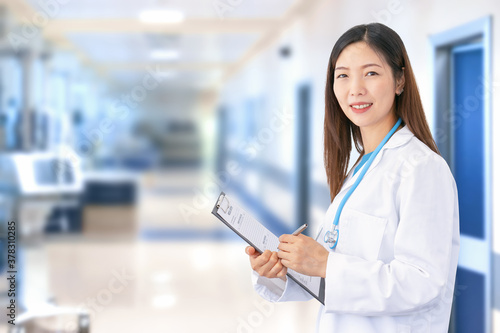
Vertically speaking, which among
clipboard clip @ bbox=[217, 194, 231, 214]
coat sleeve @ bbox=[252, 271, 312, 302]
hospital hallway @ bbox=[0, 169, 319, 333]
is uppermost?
clipboard clip @ bbox=[217, 194, 231, 214]

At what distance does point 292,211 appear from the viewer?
Answer: 636 centimetres

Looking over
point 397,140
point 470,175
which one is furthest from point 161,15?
point 397,140

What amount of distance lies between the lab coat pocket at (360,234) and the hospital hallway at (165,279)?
234 cm

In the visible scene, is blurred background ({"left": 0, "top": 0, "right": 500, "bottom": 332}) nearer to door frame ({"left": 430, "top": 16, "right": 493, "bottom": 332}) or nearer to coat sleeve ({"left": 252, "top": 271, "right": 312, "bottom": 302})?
door frame ({"left": 430, "top": 16, "right": 493, "bottom": 332})

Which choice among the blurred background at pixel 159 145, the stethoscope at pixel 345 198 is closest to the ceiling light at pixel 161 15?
the blurred background at pixel 159 145

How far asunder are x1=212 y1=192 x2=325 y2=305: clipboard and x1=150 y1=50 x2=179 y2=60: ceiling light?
21.3 ft

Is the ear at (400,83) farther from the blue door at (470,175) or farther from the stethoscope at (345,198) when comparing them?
the blue door at (470,175)

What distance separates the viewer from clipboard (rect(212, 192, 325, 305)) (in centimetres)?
105

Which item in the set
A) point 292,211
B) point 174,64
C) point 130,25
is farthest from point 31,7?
point 292,211

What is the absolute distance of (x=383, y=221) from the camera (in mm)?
996

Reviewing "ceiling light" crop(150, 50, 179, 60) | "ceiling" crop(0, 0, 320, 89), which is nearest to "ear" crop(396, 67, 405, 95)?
"ceiling" crop(0, 0, 320, 89)

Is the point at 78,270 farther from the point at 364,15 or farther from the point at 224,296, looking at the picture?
the point at 364,15

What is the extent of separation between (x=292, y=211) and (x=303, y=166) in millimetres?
600

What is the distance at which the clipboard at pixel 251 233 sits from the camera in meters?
1.05
